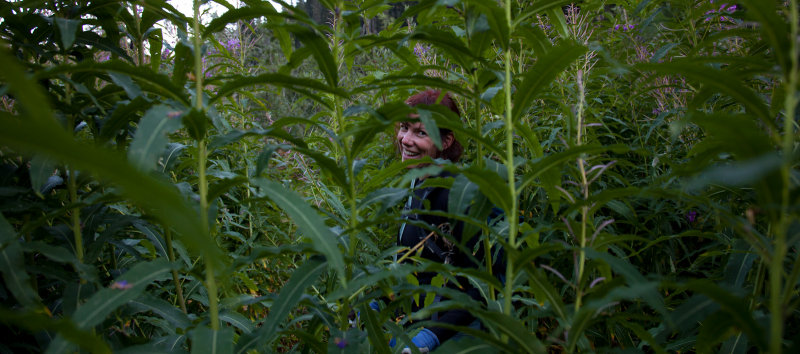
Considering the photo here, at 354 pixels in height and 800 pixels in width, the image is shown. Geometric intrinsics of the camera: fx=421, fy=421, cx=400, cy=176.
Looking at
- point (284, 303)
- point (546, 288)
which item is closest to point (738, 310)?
point (546, 288)

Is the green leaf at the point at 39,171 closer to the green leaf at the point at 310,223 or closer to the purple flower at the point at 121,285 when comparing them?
the purple flower at the point at 121,285

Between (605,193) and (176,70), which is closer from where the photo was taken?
(605,193)

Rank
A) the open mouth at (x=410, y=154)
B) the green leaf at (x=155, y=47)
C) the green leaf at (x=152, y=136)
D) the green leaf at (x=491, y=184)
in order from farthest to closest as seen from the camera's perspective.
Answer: the open mouth at (x=410, y=154) → the green leaf at (x=155, y=47) → the green leaf at (x=491, y=184) → the green leaf at (x=152, y=136)

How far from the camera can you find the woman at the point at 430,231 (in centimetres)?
206

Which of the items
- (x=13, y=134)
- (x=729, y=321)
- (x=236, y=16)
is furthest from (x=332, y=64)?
(x=729, y=321)

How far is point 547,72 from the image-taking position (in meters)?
1.06

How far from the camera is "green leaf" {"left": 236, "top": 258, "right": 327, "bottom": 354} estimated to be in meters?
1.04

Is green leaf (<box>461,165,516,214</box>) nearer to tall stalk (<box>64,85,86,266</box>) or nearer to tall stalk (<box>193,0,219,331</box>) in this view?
tall stalk (<box>193,0,219,331</box>)

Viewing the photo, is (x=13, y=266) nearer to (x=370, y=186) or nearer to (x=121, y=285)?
(x=121, y=285)

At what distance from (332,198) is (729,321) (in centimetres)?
163

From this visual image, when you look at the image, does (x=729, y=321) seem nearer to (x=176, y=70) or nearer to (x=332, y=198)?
(x=176, y=70)

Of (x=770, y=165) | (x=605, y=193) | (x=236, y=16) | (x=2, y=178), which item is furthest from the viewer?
(x=2, y=178)

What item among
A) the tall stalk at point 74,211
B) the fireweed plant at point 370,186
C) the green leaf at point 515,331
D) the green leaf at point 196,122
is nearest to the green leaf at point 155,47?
the fireweed plant at point 370,186

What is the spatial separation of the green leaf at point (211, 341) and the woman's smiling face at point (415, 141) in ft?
5.83
